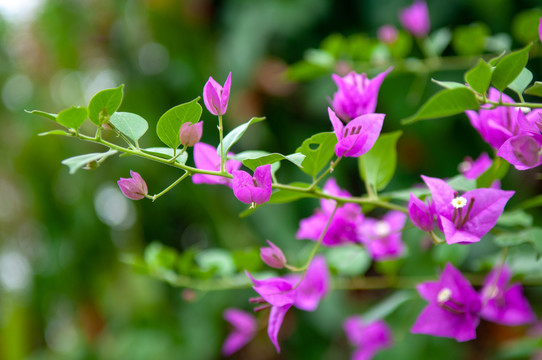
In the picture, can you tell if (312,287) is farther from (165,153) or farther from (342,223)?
(165,153)

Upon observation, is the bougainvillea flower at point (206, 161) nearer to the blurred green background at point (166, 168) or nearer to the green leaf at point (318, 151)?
the green leaf at point (318, 151)

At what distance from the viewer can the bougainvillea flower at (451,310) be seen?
329mm

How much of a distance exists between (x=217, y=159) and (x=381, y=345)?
0.88 ft

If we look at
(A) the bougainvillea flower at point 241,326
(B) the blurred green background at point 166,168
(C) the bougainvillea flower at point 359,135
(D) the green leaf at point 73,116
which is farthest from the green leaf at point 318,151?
(B) the blurred green background at point 166,168

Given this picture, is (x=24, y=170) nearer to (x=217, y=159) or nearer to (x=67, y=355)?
(x=67, y=355)

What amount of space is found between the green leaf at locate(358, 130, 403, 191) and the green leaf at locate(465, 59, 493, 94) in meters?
0.10

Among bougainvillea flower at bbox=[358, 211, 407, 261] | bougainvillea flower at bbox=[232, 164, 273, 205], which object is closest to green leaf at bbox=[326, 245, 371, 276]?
bougainvillea flower at bbox=[358, 211, 407, 261]

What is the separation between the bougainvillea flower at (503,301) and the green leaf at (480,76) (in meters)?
0.17

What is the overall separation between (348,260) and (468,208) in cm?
20

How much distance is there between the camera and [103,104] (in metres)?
0.25

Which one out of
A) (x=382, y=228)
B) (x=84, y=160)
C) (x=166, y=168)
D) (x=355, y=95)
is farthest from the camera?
(x=166, y=168)

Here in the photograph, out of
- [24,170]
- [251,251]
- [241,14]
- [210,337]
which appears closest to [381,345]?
[251,251]

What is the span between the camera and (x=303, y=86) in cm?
128

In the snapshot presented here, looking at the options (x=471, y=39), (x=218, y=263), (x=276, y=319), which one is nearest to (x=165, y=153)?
(x=276, y=319)
